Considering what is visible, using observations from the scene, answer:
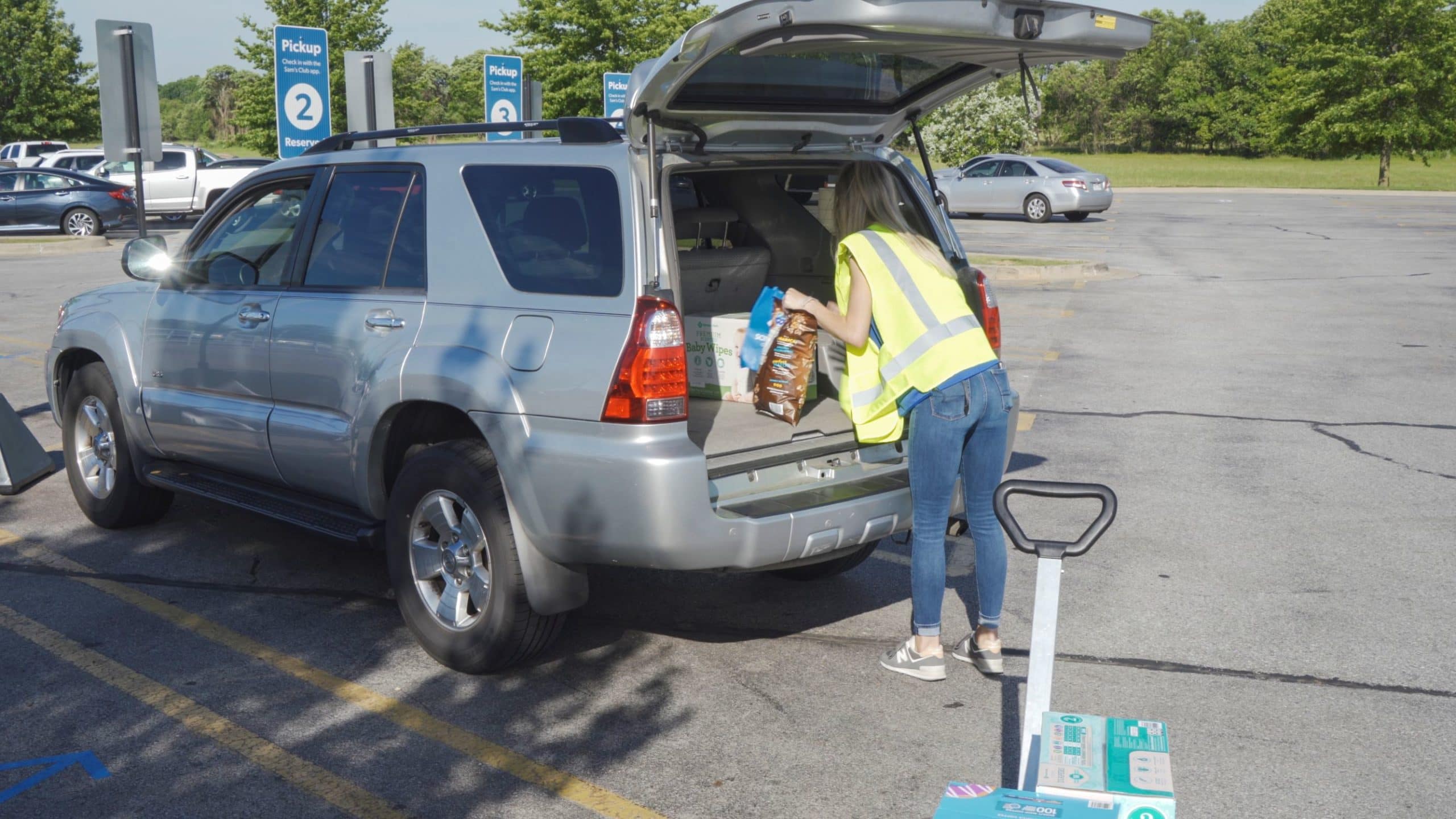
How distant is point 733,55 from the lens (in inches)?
172

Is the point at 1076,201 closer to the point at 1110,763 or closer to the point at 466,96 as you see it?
the point at 1110,763

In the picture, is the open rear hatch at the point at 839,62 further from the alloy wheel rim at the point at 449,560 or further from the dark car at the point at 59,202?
the dark car at the point at 59,202

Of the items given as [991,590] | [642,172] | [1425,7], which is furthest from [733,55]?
[1425,7]

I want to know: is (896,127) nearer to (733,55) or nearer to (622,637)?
(733,55)

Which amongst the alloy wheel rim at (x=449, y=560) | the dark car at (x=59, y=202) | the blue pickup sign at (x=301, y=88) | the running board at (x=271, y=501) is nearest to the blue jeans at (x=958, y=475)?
the alloy wheel rim at (x=449, y=560)

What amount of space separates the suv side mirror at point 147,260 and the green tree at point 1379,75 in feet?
186

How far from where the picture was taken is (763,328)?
16.1ft

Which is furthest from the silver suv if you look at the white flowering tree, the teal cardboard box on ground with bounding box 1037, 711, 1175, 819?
the white flowering tree

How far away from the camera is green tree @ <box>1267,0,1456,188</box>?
2279 inches

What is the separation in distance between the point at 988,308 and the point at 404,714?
2739 mm

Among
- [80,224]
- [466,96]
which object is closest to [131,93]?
[80,224]

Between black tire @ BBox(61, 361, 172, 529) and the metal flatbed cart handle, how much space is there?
4762 mm

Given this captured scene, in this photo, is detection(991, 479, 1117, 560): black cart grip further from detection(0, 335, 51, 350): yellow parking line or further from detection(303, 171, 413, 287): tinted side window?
detection(0, 335, 51, 350): yellow parking line

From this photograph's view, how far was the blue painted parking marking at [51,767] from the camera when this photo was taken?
12.9 ft
